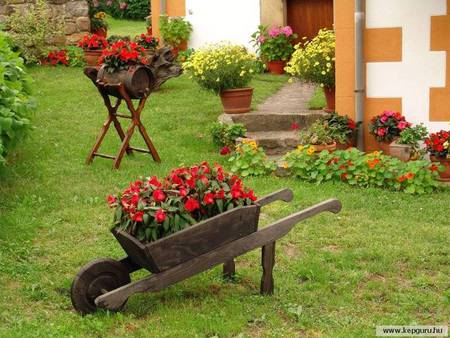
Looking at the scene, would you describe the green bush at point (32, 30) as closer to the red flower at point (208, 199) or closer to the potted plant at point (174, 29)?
the potted plant at point (174, 29)

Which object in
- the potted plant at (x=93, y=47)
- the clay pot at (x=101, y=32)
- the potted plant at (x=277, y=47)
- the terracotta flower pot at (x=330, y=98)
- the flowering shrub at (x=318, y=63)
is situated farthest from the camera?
the clay pot at (x=101, y=32)

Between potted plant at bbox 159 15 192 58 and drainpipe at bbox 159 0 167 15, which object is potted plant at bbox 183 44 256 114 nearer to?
potted plant at bbox 159 15 192 58

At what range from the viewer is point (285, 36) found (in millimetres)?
13750

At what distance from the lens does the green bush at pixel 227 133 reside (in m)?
9.10

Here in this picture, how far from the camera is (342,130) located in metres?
8.52

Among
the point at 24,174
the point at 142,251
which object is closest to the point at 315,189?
the point at 24,174

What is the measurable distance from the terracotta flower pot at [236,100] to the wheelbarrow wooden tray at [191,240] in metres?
5.26

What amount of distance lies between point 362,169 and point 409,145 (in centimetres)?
71

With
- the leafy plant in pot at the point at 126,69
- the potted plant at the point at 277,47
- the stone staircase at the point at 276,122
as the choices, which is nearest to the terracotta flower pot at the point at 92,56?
the potted plant at the point at 277,47

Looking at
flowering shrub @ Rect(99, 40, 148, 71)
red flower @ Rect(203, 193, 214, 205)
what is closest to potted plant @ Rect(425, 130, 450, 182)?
flowering shrub @ Rect(99, 40, 148, 71)

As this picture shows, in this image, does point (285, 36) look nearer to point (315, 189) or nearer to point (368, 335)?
point (315, 189)

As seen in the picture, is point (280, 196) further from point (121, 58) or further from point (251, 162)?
point (121, 58)

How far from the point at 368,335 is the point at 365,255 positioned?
1461mm

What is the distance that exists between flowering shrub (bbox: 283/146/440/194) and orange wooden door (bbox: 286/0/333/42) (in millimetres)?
6646
